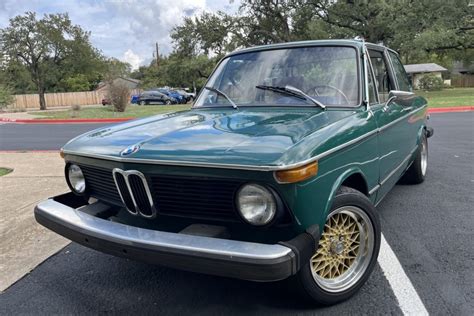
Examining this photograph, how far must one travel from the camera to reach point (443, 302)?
267 centimetres

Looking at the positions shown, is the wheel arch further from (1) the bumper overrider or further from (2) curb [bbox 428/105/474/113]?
(2) curb [bbox 428/105/474/113]

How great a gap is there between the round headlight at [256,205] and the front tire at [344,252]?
47 centimetres

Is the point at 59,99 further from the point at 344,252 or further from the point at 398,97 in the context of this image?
the point at 344,252

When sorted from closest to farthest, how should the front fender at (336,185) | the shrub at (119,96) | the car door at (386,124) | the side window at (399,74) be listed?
1. the front fender at (336,185)
2. the car door at (386,124)
3. the side window at (399,74)
4. the shrub at (119,96)

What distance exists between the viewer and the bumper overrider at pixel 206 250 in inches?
82.6

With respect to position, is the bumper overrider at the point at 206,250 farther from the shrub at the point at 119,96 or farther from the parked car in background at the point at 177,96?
the parked car in background at the point at 177,96

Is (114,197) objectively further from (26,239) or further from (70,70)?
(70,70)

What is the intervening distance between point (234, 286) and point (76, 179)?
4.86 ft

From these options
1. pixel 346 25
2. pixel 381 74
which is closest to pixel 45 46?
pixel 346 25

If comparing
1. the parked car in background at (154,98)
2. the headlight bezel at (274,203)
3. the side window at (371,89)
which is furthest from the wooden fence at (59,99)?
the headlight bezel at (274,203)

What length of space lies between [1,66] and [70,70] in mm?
6724


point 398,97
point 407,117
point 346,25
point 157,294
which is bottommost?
point 157,294

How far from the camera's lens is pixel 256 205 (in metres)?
2.27

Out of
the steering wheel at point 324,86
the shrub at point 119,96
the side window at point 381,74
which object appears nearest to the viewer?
the steering wheel at point 324,86
